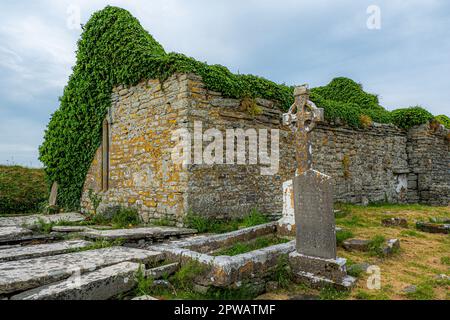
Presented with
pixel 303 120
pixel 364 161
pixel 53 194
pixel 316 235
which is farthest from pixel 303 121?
pixel 53 194

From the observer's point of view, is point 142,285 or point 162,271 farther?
point 162,271

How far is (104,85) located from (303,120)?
6530 millimetres

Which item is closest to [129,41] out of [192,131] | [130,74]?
[130,74]

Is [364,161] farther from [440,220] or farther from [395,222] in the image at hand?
[395,222]

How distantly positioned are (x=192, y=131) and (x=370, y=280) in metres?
4.27

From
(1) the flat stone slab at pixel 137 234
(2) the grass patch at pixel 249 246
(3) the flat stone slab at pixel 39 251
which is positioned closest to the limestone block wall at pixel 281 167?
(1) the flat stone slab at pixel 137 234

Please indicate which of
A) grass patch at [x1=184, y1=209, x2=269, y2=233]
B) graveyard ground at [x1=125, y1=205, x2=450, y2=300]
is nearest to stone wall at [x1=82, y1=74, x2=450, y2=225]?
grass patch at [x1=184, y1=209, x2=269, y2=233]

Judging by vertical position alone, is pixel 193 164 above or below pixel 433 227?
above

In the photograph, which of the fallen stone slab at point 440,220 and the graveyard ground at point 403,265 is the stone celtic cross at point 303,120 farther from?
the fallen stone slab at point 440,220

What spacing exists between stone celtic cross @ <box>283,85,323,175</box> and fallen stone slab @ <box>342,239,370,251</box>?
165cm

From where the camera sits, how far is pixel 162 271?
11.6 feet

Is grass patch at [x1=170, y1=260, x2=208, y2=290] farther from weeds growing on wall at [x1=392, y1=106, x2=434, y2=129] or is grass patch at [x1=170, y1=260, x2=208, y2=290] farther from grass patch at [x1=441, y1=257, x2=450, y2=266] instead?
weeds growing on wall at [x1=392, y1=106, x2=434, y2=129]

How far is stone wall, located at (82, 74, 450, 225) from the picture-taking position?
259 inches

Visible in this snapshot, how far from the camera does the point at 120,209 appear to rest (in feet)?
26.5
